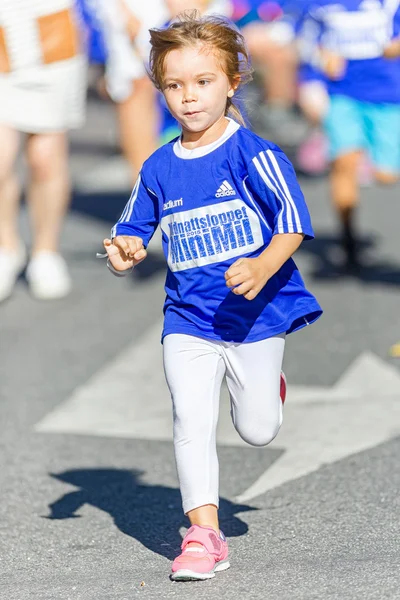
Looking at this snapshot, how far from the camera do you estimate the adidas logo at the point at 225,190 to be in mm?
3838

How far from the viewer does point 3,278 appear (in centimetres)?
753

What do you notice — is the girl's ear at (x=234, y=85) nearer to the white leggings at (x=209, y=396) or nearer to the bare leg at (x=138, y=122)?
the white leggings at (x=209, y=396)

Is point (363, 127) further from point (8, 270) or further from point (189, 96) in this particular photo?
point (189, 96)

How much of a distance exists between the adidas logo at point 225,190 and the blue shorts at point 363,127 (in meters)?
4.20

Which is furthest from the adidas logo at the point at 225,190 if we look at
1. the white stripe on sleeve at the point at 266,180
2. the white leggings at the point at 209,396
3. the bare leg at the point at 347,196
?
the bare leg at the point at 347,196

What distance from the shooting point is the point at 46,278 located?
7605 mm

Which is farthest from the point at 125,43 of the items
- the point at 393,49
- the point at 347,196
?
the point at 393,49

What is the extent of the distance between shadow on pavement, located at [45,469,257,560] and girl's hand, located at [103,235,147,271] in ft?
2.92

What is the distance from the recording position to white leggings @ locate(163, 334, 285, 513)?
3828 mm

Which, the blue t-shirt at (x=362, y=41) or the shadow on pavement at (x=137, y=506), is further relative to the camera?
the blue t-shirt at (x=362, y=41)

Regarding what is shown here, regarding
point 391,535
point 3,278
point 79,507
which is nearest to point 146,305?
point 3,278

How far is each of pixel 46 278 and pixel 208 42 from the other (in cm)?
394

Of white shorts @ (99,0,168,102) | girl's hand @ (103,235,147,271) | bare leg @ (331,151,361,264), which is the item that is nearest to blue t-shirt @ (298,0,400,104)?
bare leg @ (331,151,361,264)

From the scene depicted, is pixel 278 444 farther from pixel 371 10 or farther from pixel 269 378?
pixel 371 10
